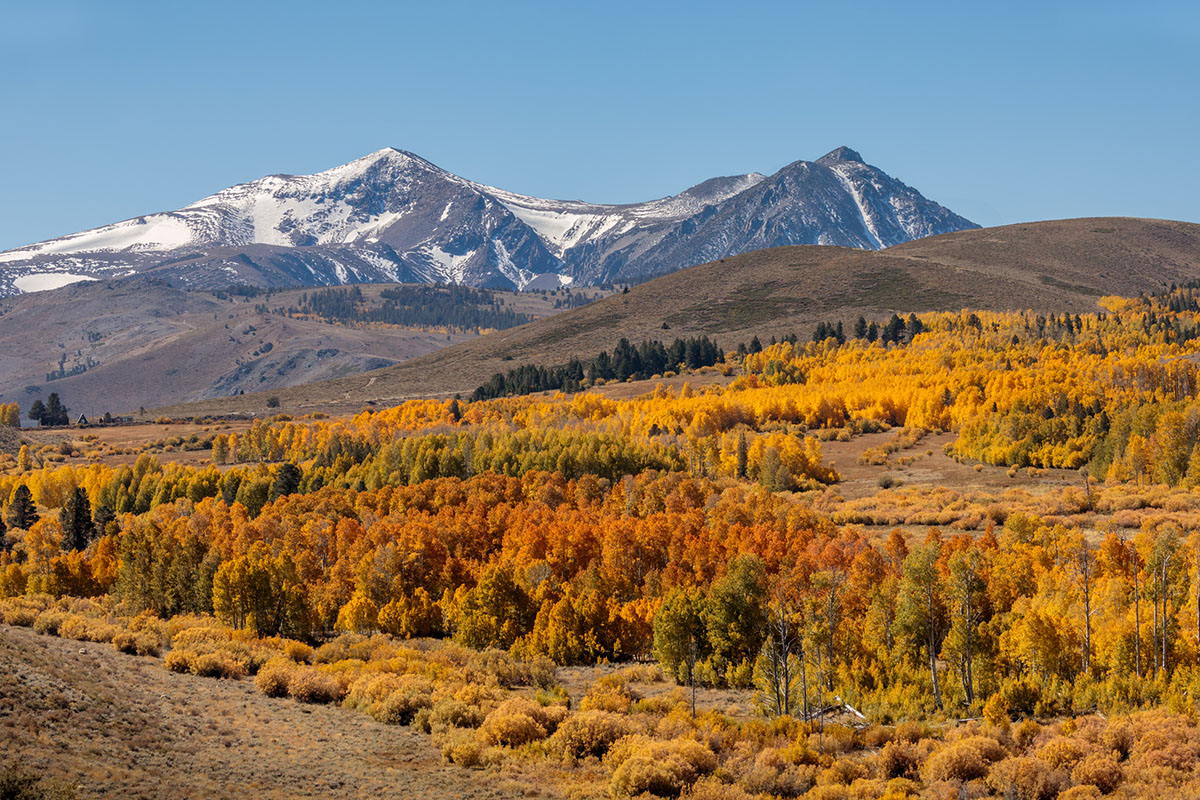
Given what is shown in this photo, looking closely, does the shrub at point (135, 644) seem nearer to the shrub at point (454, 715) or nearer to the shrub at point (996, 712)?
the shrub at point (454, 715)

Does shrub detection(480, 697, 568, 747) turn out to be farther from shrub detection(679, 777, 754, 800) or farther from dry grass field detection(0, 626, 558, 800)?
shrub detection(679, 777, 754, 800)

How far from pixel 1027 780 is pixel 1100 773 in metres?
2.81

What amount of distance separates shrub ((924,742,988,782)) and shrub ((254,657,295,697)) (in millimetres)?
34354

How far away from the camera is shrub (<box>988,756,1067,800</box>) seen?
140 feet

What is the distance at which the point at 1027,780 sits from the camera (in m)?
43.1

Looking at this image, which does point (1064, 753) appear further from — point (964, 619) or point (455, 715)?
point (455, 715)

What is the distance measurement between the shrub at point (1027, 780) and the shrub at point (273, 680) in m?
36.9

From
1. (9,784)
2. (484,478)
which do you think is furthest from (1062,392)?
(9,784)

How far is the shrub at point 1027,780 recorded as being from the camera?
140 feet

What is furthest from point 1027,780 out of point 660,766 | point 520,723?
point 520,723

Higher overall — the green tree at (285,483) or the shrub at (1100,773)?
the green tree at (285,483)

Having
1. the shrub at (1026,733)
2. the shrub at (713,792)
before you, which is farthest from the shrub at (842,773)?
the shrub at (1026,733)

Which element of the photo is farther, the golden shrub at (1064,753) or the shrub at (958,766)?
the shrub at (958,766)

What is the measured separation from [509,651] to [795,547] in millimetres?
26604
